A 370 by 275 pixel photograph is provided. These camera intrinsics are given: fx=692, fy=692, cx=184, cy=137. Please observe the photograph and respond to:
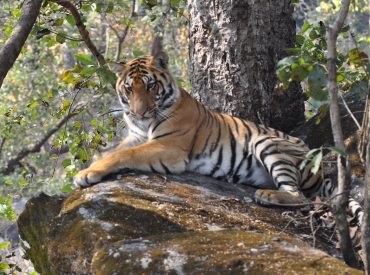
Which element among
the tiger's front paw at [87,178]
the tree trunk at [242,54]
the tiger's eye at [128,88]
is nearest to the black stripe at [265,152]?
the tree trunk at [242,54]

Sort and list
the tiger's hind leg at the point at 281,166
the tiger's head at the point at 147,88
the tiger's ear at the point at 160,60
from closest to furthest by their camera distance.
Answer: the tiger's hind leg at the point at 281,166, the tiger's head at the point at 147,88, the tiger's ear at the point at 160,60

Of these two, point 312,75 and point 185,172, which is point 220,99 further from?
point 312,75

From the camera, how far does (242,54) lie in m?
5.84

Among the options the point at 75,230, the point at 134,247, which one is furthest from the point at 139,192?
the point at 134,247

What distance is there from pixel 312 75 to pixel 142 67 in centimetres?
238

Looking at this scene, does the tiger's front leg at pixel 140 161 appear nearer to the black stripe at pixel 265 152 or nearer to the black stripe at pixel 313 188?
the black stripe at pixel 265 152

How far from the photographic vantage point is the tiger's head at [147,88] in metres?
5.24

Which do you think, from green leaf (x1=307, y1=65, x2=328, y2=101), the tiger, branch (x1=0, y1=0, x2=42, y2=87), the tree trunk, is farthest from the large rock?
the tree trunk

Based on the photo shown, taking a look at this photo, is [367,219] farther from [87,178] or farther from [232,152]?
[232,152]

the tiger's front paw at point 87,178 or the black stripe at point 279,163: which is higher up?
the black stripe at point 279,163

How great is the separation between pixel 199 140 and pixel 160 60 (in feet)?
2.33

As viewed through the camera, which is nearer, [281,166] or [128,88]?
[281,166]

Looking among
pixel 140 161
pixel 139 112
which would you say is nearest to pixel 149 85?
pixel 139 112

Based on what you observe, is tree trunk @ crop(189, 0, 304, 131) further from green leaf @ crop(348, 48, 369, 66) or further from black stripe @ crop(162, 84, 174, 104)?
green leaf @ crop(348, 48, 369, 66)
